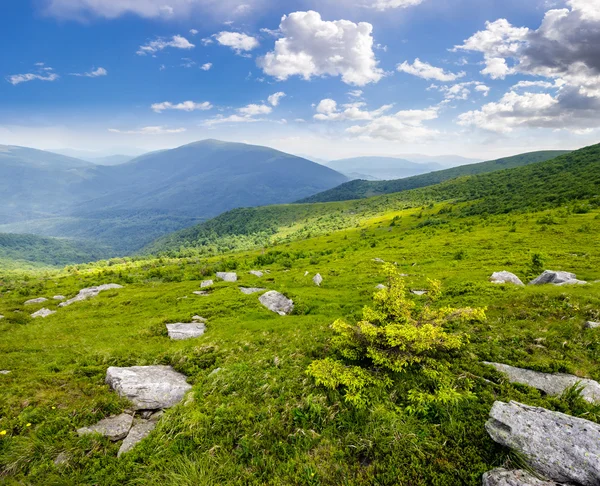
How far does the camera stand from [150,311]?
83.0 ft

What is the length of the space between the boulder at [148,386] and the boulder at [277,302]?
1132cm

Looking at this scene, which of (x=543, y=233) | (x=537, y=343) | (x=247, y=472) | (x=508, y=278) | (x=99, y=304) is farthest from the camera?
(x=543, y=233)

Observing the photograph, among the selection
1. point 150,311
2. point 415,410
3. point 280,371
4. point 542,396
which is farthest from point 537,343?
point 150,311

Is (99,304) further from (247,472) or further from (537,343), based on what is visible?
(537,343)

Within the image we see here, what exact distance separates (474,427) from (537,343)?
638 centimetres

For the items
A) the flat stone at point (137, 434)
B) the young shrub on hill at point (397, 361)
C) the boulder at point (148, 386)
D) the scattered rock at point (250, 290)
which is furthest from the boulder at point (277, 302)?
the flat stone at point (137, 434)

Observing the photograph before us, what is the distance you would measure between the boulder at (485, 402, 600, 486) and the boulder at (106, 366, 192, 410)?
420 inches

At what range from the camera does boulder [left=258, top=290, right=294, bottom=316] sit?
77.5ft

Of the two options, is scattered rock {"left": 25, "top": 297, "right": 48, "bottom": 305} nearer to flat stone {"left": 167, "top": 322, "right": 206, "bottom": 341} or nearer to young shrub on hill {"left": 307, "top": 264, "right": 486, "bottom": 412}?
flat stone {"left": 167, "top": 322, "right": 206, "bottom": 341}

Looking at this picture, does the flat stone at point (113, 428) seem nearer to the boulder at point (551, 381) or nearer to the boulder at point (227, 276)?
the boulder at point (551, 381)

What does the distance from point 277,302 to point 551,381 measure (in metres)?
18.2

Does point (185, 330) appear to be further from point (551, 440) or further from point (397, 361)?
point (551, 440)

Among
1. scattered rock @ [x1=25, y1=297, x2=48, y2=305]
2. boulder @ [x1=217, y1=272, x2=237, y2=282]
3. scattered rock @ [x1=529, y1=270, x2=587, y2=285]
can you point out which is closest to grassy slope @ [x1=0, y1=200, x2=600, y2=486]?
scattered rock @ [x1=529, y1=270, x2=587, y2=285]

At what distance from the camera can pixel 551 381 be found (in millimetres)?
9727
